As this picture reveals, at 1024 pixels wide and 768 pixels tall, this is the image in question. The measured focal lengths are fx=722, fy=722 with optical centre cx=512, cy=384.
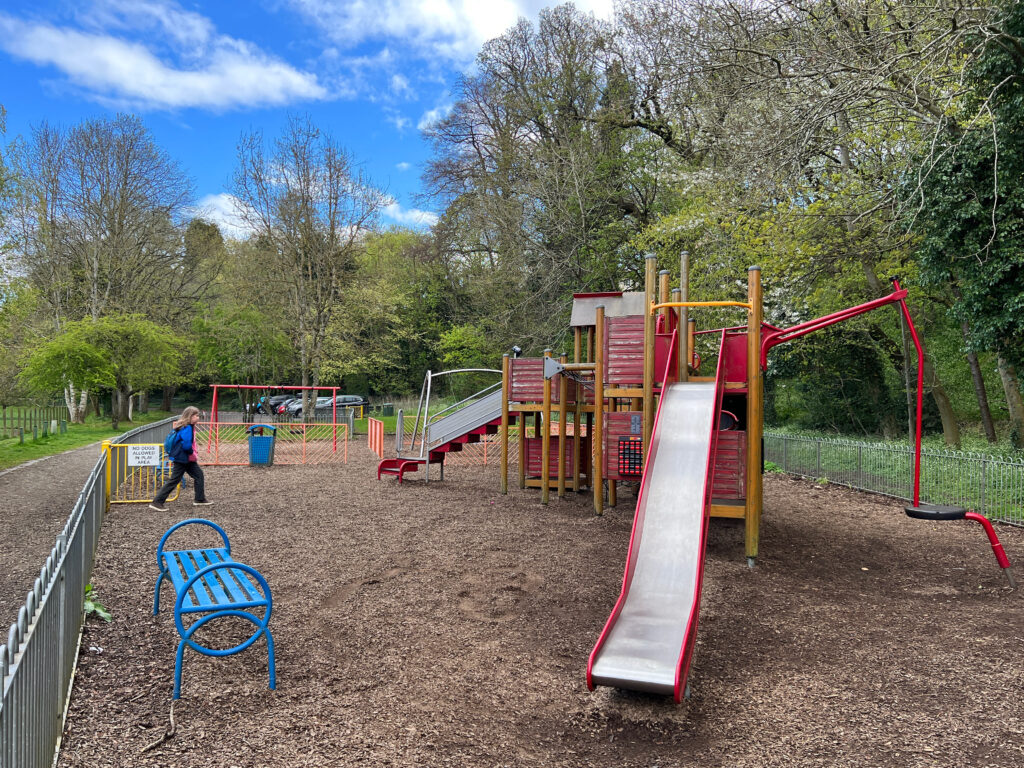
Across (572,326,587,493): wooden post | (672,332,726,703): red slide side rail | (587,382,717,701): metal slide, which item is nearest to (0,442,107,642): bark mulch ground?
(587,382,717,701): metal slide

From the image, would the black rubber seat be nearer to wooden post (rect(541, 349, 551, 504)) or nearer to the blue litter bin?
wooden post (rect(541, 349, 551, 504))

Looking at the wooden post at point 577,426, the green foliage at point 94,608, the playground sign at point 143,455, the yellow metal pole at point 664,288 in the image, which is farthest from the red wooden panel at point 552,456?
the green foliage at point 94,608

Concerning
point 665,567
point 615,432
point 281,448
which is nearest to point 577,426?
point 615,432

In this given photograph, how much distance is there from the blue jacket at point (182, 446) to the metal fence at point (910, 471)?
12.4m

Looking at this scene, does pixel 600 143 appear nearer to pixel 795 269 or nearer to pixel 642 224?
pixel 642 224

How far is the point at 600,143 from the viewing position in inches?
968

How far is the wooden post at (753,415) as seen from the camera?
839 cm

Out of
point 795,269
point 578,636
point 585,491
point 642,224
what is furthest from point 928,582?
point 642,224

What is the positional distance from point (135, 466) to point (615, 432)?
26.3 ft

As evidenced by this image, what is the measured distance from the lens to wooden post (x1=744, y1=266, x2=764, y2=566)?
8391mm

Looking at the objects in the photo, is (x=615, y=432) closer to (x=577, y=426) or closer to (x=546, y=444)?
(x=577, y=426)

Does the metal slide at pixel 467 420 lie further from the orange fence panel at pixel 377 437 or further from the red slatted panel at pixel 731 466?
the red slatted panel at pixel 731 466

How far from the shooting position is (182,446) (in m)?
11.3

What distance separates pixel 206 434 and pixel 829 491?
18.4 m
